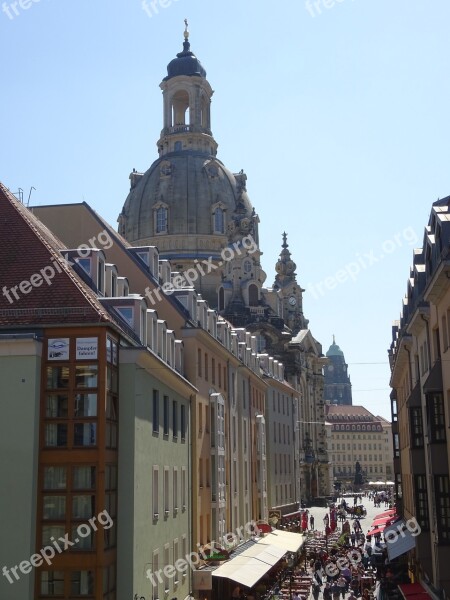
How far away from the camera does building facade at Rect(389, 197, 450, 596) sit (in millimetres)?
27922

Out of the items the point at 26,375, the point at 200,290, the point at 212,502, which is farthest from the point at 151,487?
the point at 200,290

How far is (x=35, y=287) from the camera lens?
26.1 meters

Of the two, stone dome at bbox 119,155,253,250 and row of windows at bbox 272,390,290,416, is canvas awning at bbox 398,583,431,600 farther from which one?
stone dome at bbox 119,155,253,250

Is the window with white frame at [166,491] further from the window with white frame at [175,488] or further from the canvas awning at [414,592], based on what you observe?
the canvas awning at [414,592]

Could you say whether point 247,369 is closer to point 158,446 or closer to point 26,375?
point 158,446

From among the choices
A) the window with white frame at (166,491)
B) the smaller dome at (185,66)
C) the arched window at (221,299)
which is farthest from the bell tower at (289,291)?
the window with white frame at (166,491)

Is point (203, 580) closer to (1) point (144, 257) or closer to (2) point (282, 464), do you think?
(1) point (144, 257)

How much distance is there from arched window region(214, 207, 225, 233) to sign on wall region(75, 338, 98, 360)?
83922mm

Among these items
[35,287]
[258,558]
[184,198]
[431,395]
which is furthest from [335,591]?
[184,198]

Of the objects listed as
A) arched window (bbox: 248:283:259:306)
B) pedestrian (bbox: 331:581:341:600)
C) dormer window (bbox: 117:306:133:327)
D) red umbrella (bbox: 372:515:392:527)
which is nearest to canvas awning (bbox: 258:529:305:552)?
pedestrian (bbox: 331:581:341:600)

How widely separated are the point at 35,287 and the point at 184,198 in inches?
3328

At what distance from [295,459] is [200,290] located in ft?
99.1

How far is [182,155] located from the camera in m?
114

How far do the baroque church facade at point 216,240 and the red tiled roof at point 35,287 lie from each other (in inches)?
2689
